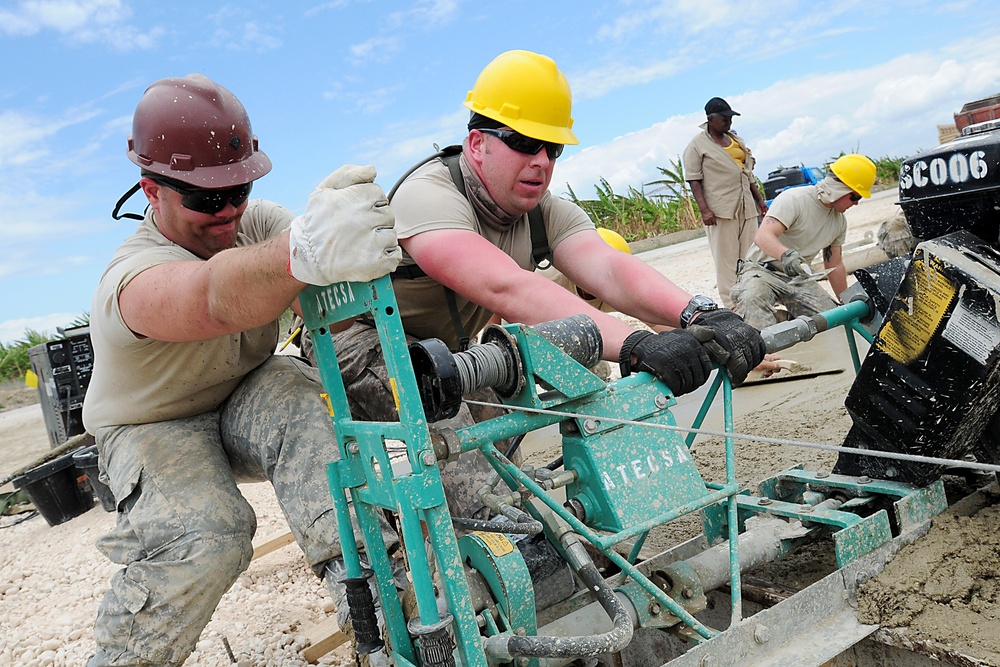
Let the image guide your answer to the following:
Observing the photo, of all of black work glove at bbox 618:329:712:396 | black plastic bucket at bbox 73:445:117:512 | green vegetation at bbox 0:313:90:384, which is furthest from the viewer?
green vegetation at bbox 0:313:90:384

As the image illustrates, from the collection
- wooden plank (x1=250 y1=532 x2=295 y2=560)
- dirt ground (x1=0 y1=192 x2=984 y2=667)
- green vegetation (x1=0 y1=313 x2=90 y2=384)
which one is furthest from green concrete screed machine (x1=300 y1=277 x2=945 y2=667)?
green vegetation (x1=0 y1=313 x2=90 y2=384)

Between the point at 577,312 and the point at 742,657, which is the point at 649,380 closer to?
the point at 577,312

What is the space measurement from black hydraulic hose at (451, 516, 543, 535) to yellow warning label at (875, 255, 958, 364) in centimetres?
127

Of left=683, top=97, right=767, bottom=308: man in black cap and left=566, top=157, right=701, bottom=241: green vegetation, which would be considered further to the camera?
left=566, top=157, right=701, bottom=241: green vegetation

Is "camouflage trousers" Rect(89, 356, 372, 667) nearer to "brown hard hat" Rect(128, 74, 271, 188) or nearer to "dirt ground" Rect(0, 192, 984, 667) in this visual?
"brown hard hat" Rect(128, 74, 271, 188)

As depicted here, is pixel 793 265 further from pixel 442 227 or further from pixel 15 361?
pixel 15 361

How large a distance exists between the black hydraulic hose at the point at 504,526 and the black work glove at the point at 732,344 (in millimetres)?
733

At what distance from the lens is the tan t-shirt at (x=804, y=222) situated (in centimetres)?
709

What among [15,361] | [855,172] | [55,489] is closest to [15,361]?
[15,361]

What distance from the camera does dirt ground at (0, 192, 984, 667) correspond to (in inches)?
92.0

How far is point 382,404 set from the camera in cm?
312

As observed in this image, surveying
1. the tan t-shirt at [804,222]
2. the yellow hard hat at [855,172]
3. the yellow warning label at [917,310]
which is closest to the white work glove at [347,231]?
the yellow warning label at [917,310]

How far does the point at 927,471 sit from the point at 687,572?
0.91 metres

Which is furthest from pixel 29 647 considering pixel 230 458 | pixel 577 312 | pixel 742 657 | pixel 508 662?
pixel 742 657
